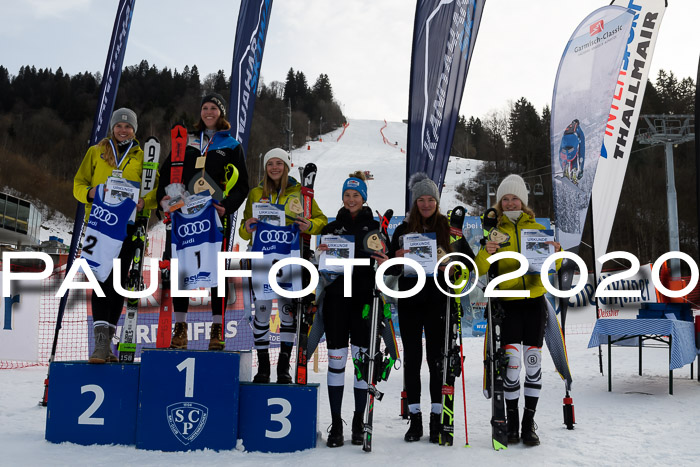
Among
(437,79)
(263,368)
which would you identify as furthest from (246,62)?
(263,368)

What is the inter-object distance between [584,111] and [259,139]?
45.8 meters

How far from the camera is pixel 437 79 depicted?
17.9 feet

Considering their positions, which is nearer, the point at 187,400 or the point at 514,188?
the point at 187,400

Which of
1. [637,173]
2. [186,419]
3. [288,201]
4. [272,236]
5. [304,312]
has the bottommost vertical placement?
[186,419]

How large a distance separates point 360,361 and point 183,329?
1279mm

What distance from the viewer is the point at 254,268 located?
4.08 metres

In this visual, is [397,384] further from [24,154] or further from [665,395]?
[24,154]

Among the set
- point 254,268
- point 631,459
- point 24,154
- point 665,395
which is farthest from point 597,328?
point 24,154

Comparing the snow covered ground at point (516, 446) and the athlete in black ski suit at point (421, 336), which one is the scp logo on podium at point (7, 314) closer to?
the snow covered ground at point (516, 446)

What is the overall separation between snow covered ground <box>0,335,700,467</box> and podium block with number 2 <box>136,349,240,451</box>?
0.10 meters

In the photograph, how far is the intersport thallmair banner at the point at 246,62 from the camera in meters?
6.28

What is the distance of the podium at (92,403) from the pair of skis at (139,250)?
0.43 metres

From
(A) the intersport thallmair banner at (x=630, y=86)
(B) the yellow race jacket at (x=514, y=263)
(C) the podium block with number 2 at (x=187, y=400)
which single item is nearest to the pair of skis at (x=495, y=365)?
(B) the yellow race jacket at (x=514, y=263)

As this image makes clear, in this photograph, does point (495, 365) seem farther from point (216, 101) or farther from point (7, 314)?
point (7, 314)
